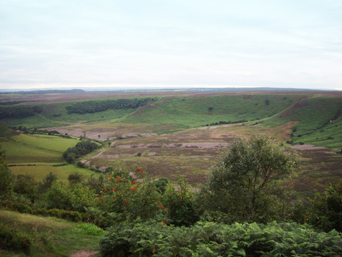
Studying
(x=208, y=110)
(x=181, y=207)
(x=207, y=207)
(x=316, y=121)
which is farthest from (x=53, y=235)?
(x=208, y=110)

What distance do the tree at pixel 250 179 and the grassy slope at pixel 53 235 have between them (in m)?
9.86

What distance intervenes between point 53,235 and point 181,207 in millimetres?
9983

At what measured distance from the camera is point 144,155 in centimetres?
8244

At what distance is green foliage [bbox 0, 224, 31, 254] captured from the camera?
34.2 feet

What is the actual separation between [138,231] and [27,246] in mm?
5576

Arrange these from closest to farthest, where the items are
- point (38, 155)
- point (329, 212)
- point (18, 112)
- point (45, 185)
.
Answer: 1. point (329, 212)
2. point (45, 185)
3. point (38, 155)
4. point (18, 112)

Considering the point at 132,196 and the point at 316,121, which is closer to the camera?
the point at 132,196

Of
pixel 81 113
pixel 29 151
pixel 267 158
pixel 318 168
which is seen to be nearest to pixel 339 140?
pixel 318 168

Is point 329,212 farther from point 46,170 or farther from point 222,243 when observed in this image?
point 46,170

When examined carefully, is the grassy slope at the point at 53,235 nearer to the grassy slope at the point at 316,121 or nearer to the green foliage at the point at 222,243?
the green foliage at the point at 222,243

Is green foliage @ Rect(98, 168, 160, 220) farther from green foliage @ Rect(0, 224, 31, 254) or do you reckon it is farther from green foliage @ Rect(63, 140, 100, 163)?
green foliage @ Rect(63, 140, 100, 163)

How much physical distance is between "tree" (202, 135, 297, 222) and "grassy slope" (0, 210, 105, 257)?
388 inches

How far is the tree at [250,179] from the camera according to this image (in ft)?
56.7

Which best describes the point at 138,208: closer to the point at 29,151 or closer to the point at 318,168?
the point at 318,168
